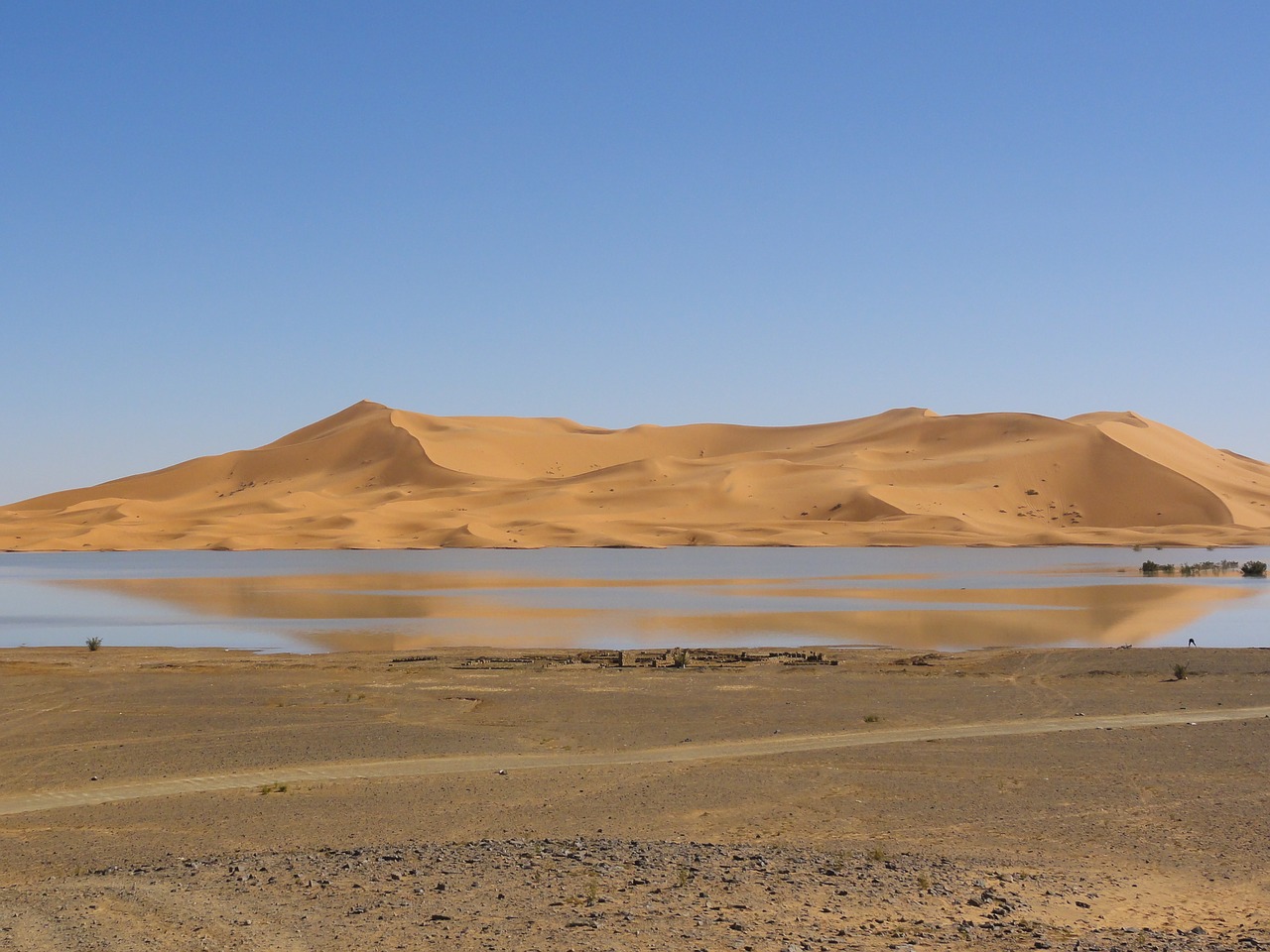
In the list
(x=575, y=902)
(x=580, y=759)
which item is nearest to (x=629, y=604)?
(x=580, y=759)

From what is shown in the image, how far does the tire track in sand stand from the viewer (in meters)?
10.3

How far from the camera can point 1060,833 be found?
8859mm

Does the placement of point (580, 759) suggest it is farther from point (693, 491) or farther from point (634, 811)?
point (693, 491)

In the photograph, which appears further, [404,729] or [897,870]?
[404,729]

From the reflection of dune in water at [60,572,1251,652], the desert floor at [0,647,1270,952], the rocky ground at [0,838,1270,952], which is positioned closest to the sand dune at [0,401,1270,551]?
the reflection of dune in water at [60,572,1251,652]

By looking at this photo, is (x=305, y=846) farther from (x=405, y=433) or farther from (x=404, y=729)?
(x=405, y=433)

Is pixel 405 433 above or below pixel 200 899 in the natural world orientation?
above

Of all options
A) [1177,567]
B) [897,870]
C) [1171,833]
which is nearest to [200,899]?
[897,870]

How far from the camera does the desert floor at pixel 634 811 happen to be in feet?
21.2

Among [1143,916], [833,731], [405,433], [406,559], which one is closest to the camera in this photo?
[1143,916]

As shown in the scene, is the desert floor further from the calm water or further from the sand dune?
the sand dune

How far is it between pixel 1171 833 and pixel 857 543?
73.5 m

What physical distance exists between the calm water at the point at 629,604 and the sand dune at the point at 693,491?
26624mm

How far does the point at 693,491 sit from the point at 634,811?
95870 millimetres
